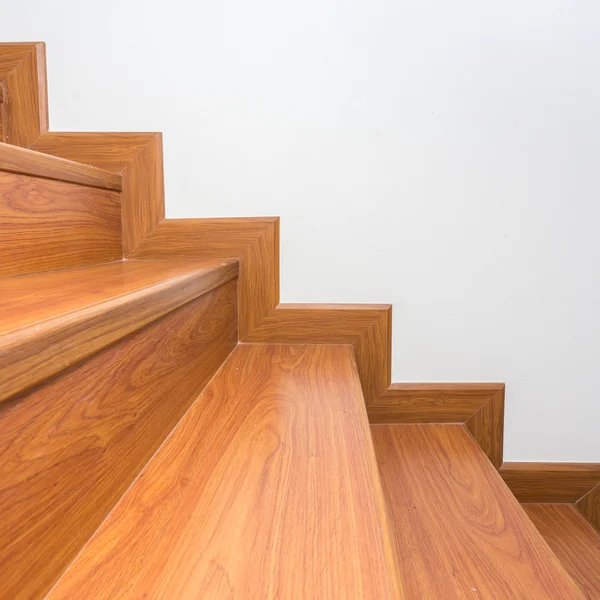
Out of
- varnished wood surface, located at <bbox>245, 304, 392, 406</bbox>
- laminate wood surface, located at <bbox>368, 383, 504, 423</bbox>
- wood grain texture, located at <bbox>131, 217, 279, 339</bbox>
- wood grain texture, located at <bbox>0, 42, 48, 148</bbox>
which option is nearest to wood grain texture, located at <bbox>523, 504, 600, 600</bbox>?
laminate wood surface, located at <bbox>368, 383, 504, 423</bbox>

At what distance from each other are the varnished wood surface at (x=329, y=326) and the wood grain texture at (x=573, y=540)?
1.39 feet

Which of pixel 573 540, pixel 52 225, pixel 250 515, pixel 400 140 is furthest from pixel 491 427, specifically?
pixel 52 225

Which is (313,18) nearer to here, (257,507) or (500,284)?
(500,284)

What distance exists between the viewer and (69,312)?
0.35 meters

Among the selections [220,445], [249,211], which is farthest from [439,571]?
[249,211]

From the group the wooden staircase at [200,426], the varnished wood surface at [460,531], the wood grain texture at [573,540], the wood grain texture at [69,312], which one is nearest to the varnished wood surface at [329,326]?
the wooden staircase at [200,426]

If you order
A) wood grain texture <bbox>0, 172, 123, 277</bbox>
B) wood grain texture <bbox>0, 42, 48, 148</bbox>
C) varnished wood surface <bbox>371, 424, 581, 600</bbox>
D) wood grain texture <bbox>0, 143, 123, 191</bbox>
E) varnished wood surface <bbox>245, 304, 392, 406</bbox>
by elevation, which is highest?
wood grain texture <bbox>0, 42, 48, 148</bbox>

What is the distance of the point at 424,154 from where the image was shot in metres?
0.92

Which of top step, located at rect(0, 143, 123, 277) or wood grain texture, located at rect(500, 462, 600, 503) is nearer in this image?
top step, located at rect(0, 143, 123, 277)

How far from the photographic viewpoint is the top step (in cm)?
59

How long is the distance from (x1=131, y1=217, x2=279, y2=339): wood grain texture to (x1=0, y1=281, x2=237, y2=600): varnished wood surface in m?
0.36

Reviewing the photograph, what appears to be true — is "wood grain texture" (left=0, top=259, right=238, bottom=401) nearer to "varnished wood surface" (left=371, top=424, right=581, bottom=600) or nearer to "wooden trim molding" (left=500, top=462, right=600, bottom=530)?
"varnished wood surface" (left=371, top=424, right=581, bottom=600)

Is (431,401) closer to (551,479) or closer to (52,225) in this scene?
(551,479)

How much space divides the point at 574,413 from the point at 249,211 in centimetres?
71
